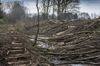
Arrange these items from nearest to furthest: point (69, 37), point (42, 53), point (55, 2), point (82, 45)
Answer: point (42, 53) < point (82, 45) < point (69, 37) < point (55, 2)

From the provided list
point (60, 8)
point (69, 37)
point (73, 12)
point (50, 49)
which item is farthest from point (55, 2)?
point (50, 49)

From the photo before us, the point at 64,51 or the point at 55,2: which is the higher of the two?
Answer: the point at 55,2

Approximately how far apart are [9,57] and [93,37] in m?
5.76

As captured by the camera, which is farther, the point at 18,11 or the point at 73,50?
the point at 18,11

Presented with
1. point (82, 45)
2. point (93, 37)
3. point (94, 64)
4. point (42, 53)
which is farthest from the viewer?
point (93, 37)

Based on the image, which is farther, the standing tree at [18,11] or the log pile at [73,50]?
the standing tree at [18,11]

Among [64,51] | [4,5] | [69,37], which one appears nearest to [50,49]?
[64,51]

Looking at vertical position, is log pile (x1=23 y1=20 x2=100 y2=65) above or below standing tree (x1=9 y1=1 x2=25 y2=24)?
below

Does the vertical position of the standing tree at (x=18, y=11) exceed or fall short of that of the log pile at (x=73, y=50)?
it exceeds it

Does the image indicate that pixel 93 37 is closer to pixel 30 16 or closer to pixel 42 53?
pixel 42 53

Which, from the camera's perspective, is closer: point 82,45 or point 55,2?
point 82,45

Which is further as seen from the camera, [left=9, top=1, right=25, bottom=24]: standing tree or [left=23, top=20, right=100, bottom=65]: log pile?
[left=9, top=1, right=25, bottom=24]: standing tree

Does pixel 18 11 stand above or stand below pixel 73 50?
above

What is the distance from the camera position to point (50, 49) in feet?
38.9
